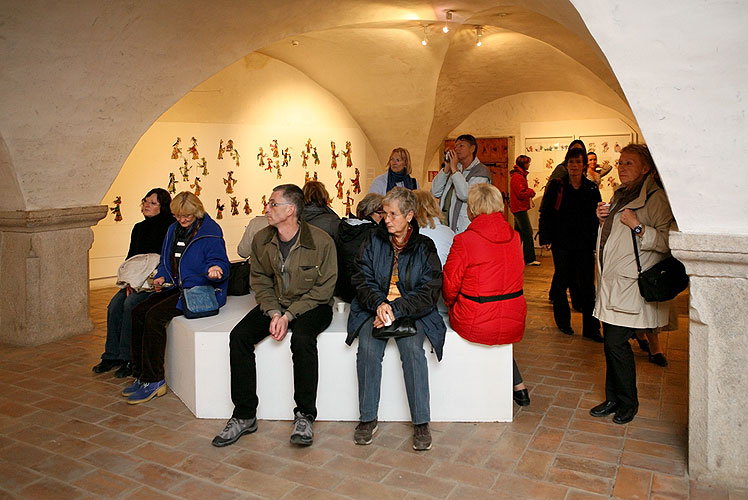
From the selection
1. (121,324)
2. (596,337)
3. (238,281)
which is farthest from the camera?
(596,337)

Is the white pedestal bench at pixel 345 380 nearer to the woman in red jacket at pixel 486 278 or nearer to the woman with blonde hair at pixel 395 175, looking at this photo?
the woman in red jacket at pixel 486 278

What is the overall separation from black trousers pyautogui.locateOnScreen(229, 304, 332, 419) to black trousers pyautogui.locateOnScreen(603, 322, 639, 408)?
1.80 metres

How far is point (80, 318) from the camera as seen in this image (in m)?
6.56

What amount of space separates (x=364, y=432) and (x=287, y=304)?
0.98 metres

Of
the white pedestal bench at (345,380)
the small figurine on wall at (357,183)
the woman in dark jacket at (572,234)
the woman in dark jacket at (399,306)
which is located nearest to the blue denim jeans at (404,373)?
the woman in dark jacket at (399,306)

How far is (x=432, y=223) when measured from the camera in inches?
180

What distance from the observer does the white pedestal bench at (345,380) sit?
4.13 metres

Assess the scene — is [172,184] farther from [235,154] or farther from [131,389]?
[131,389]

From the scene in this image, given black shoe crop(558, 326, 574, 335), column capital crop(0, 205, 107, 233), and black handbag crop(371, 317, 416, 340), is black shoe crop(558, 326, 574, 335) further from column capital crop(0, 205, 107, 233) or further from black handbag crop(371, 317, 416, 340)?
column capital crop(0, 205, 107, 233)

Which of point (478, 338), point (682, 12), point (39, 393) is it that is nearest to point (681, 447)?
point (478, 338)

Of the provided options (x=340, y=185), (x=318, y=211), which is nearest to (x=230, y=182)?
(x=340, y=185)

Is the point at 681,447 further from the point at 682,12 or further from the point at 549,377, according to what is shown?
the point at 682,12

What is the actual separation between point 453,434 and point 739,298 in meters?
1.75

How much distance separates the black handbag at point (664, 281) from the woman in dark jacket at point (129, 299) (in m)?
3.65
